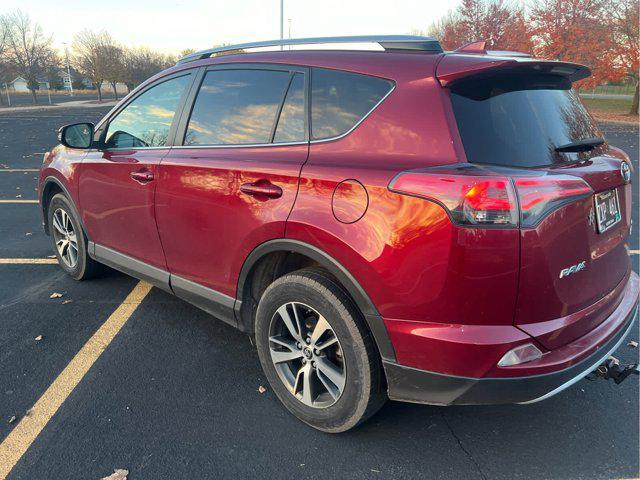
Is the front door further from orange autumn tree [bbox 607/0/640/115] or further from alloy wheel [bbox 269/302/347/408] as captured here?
orange autumn tree [bbox 607/0/640/115]

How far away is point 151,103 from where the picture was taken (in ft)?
10.8

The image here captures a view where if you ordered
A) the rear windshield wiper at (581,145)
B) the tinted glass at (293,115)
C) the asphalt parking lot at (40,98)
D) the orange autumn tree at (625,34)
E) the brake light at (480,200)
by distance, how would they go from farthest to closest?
the asphalt parking lot at (40,98)
the orange autumn tree at (625,34)
the tinted glass at (293,115)
the rear windshield wiper at (581,145)
the brake light at (480,200)

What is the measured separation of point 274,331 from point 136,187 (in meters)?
1.45

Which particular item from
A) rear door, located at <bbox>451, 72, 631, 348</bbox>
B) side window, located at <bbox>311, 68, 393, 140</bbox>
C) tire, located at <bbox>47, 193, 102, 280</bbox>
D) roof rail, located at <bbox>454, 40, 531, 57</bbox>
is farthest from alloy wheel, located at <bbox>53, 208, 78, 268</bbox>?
rear door, located at <bbox>451, 72, 631, 348</bbox>

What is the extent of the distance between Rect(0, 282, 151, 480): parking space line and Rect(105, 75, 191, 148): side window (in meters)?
1.32

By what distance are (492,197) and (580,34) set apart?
33394 millimetres

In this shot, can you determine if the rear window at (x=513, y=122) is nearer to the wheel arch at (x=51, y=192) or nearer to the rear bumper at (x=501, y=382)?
the rear bumper at (x=501, y=382)

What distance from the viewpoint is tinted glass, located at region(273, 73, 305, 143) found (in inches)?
94.0

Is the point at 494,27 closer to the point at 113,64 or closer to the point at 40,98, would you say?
the point at 113,64

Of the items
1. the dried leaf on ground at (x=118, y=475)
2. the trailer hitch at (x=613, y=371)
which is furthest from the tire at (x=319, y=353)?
the trailer hitch at (x=613, y=371)

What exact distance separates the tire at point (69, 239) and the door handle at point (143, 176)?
1.13 m

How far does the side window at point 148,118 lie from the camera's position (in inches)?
122

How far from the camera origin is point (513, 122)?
2.02m

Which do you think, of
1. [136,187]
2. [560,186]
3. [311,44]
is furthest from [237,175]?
[560,186]
